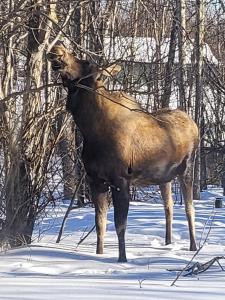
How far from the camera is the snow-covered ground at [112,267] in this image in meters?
5.85

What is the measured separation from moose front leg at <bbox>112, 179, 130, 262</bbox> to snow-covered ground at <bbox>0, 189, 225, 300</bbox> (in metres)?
0.17

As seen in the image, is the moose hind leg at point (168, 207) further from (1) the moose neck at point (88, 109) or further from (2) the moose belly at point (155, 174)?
(1) the moose neck at point (88, 109)

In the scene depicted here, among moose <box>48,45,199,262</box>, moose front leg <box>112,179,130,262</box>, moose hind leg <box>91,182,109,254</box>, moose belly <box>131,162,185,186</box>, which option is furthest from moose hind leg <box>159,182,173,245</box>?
moose front leg <box>112,179,130,262</box>

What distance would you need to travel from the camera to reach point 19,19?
9.52m

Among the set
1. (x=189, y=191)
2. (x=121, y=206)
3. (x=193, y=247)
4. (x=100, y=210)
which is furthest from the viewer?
(x=189, y=191)

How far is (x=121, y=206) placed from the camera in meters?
8.74

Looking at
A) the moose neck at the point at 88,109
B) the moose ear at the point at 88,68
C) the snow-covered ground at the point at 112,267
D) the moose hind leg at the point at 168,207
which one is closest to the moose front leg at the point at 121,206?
the snow-covered ground at the point at 112,267

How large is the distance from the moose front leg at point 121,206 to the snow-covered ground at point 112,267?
0.17 metres

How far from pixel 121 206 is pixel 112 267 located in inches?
34.4

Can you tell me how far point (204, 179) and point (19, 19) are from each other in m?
16.9

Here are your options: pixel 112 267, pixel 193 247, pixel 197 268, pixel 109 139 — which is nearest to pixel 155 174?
pixel 109 139

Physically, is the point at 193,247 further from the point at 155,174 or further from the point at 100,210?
the point at 100,210

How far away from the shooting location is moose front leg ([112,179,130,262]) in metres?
8.66

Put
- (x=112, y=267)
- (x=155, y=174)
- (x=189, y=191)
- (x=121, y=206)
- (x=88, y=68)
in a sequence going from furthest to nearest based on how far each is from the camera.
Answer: (x=189, y=191) < (x=155, y=174) < (x=121, y=206) < (x=88, y=68) < (x=112, y=267)
